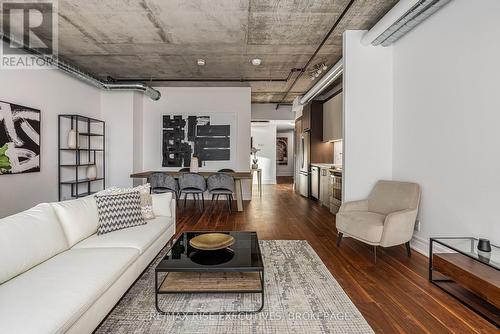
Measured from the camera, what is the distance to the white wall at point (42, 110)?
4125mm

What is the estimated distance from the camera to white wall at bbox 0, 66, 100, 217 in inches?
162

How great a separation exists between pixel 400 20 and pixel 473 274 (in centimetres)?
267

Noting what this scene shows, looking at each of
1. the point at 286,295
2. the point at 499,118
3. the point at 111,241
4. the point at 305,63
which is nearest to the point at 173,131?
the point at 305,63

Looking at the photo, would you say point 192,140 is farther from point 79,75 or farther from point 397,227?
point 397,227

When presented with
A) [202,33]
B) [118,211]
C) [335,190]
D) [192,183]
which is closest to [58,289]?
[118,211]

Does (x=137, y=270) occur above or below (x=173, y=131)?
below

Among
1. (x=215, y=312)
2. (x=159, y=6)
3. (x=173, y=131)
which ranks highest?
(x=159, y=6)

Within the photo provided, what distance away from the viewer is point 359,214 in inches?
137

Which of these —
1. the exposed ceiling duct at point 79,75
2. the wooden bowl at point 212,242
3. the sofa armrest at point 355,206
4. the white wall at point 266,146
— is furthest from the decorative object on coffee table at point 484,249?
the white wall at point 266,146

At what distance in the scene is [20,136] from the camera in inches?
169

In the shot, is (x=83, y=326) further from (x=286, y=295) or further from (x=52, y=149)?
(x=52, y=149)

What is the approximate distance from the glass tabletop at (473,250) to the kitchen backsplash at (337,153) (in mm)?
4338

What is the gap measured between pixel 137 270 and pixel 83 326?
30.0 inches

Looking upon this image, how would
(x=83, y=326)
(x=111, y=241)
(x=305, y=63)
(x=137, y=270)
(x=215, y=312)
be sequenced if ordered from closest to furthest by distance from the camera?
(x=83, y=326), (x=215, y=312), (x=137, y=270), (x=111, y=241), (x=305, y=63)
